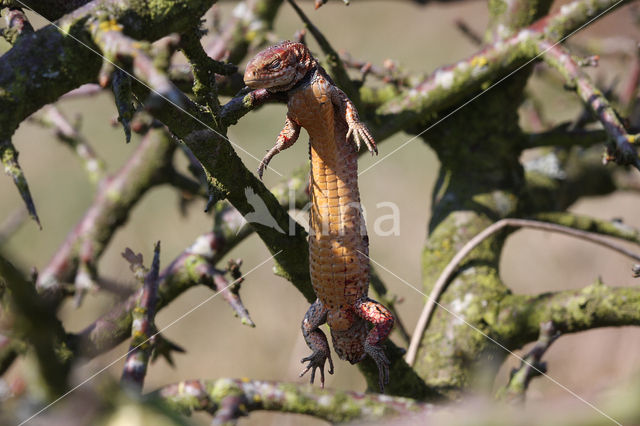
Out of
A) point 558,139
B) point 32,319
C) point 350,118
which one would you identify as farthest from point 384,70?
point 32,319

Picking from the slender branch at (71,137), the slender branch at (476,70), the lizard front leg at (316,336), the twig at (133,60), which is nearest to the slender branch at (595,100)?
the slender branch at (476,70)

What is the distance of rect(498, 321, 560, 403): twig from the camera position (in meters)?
2.30

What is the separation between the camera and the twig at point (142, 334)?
61.1 inches

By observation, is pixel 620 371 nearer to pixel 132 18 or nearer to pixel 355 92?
pixel 355 92

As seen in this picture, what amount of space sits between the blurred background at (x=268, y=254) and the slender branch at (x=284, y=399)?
202 inches

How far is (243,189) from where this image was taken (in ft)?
5.23

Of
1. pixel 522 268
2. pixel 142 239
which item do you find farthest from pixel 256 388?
pixel 522 268

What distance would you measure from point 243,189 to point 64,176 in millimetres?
8136

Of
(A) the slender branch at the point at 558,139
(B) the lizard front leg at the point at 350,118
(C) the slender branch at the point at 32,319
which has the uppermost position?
(B) the lizard front leg at the point at 350,118

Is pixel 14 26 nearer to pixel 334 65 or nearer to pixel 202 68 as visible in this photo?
pixel 202 68

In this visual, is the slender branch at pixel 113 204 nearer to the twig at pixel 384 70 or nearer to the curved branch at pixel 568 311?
the twig at pixel 384 70

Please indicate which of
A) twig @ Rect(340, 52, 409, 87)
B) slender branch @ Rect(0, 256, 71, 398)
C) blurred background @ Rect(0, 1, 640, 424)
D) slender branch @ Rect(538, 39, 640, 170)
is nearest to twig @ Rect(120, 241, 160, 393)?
slender branch @ Rect(0, 256, 71, 398)

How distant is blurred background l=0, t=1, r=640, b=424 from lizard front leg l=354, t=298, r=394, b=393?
4.68m

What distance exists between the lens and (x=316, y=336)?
1.94 metres
